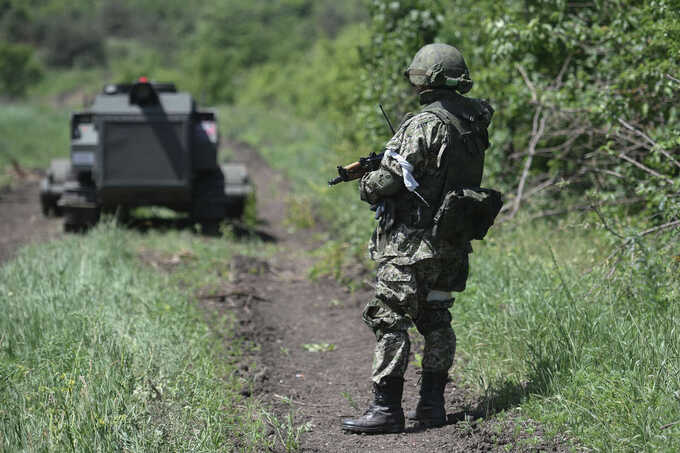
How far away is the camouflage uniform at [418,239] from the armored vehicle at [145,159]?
6.46 meters

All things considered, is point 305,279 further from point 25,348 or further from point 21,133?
point 21,133

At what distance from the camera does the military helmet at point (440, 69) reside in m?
4.07

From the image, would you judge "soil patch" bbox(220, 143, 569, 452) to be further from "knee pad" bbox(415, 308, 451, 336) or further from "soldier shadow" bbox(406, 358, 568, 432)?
"knee pad" bbox(415, 308, 451, 336)

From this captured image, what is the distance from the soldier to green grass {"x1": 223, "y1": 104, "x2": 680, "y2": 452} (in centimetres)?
48

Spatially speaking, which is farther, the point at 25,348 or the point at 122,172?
the point at 122,172

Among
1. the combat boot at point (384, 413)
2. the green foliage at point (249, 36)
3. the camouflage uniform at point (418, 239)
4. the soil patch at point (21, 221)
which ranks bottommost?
the soil patch at point (21, 221)

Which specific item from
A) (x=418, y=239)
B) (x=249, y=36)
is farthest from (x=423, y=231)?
(x=249, y=36)

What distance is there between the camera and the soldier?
158 inches

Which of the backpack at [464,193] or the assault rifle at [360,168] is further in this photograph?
the assault rifle at [360,168]

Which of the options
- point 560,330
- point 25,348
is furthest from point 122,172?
point 560,330

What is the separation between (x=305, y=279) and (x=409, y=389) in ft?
11.3

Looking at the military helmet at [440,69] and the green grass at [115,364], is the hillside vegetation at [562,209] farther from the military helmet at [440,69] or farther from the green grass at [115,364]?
the military helmet at [440,69]

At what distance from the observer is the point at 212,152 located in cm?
1074

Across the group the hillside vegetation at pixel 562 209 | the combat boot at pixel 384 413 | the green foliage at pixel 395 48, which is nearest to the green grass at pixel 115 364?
the hillside vegetation at pixel 562 209
